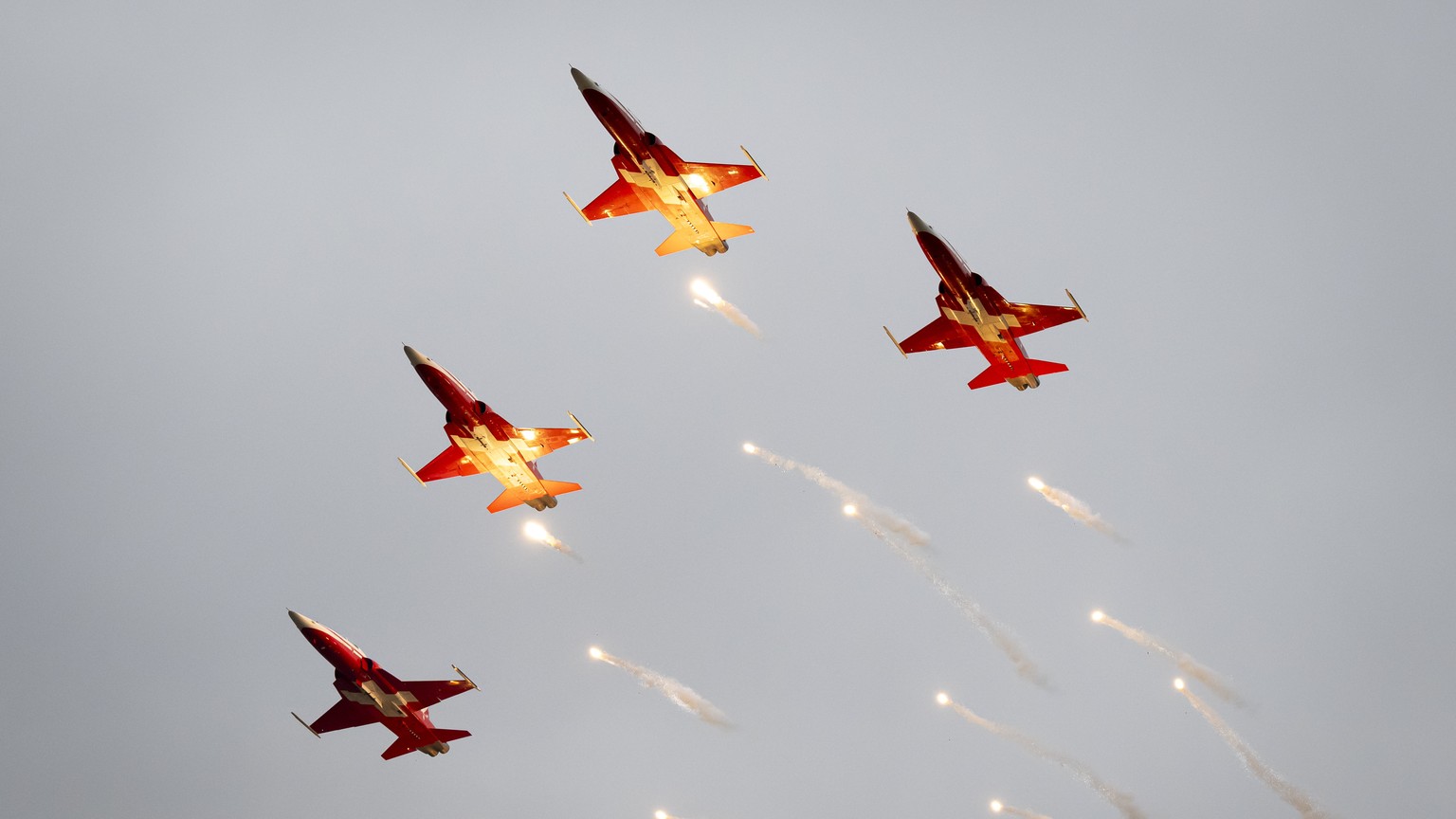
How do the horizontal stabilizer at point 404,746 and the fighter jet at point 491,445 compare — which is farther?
the horizontal stabilizer at point 404,746

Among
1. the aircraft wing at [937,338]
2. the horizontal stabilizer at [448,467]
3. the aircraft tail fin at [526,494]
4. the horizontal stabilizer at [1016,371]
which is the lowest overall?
the aircraft tail fin at [526,494]

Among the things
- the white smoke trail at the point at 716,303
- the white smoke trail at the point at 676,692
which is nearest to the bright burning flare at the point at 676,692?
the white smoke trail at the point at 676,692

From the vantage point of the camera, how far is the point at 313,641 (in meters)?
76.1

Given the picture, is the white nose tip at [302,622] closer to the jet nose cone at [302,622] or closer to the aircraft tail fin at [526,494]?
the jet nose cone at [302,622]

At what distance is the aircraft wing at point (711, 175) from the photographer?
7300cm

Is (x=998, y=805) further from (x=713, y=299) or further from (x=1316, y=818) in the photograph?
(x=713, y=299)

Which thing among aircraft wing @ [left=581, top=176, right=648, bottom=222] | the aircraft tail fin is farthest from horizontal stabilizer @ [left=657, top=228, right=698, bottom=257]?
the aircraft tail fin

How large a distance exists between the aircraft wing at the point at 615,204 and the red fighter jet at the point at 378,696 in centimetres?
2765

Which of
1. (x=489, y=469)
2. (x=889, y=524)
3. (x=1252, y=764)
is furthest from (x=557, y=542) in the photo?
(x=1252, y=764)

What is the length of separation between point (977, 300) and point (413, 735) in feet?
135

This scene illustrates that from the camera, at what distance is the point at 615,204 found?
7881 centimetres

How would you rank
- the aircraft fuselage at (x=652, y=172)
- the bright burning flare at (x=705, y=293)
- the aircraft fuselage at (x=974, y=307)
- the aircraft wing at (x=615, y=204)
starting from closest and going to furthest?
the aircraft fuselage at (x=974, y=307)
the aircraft fuselage at (x=652, y=172)
the aircraft wing at (x=615, y=204)
the bright burning flare at (x=705, y=293)

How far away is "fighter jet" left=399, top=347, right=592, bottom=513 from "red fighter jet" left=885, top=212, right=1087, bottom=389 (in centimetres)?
2069

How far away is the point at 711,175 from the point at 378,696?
115ft
